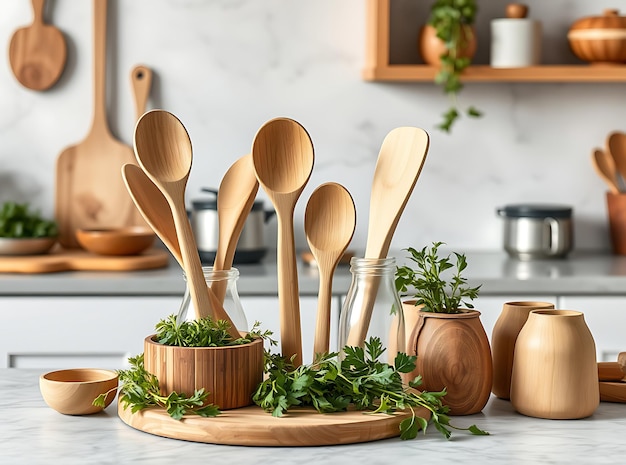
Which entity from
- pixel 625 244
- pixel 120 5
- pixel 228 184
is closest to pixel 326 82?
pixel 120 5

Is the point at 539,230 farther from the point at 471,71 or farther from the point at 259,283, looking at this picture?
the point at 259,283

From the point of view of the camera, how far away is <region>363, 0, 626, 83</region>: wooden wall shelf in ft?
8.38

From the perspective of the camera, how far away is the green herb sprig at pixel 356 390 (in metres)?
1.01

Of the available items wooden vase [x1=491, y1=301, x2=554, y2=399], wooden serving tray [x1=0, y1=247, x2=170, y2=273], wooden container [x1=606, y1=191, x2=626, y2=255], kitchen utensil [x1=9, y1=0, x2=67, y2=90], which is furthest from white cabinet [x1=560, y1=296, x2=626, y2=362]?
kitchen utensil [x1=9, y1=0, x2=67, y2=90]

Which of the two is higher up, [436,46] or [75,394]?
[436,46]

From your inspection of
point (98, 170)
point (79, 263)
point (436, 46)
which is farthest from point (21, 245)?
point (436, 46)

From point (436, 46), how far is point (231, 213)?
164 centimetres

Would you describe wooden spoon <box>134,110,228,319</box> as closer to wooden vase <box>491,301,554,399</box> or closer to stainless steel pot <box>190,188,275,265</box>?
wooden vase <box>491,301,554,399</box>

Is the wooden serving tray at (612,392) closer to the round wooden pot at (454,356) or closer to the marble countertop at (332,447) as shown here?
the marble countertop at (332,447)

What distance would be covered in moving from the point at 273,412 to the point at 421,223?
1.87m

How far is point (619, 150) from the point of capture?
9.17ft

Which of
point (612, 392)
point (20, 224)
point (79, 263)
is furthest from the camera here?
A: point (20, 224)

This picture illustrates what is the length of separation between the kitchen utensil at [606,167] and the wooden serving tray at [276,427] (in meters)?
1.90

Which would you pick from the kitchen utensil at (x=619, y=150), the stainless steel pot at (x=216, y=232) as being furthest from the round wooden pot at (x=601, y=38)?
the stainless steel pot at (x=216, y=232)
